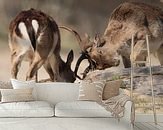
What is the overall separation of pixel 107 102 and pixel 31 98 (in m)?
1.04

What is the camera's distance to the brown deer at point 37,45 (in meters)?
5.76

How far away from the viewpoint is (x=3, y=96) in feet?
15.1

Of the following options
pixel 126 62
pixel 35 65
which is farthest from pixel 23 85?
pixel 126 62

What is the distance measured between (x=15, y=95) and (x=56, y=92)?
0.73 metres

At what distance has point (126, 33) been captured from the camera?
19.3 feet

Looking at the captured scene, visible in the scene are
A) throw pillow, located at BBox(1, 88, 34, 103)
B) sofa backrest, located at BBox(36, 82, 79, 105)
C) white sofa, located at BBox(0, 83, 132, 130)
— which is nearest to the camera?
white sofa, located at BBox(0, 83, 132, 130)

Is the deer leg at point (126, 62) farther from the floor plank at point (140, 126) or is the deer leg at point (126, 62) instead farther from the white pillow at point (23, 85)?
the white pillow at point (23, 85)

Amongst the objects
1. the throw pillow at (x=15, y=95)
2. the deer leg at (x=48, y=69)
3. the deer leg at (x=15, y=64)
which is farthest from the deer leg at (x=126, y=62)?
the throw pillow at (x=15, y=95)

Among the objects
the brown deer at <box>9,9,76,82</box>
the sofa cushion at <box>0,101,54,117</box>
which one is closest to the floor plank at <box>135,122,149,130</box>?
the brown deer at <box>9,9,76,82</box>

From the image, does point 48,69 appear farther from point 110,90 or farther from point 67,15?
point 110,90

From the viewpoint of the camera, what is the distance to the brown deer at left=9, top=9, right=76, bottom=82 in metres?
5.76

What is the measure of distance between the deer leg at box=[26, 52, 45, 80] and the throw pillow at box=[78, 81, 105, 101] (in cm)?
116

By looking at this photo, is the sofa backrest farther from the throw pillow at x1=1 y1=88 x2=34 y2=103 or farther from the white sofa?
the white sofa

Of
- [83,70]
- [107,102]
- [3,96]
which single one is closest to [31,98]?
[3,96]
